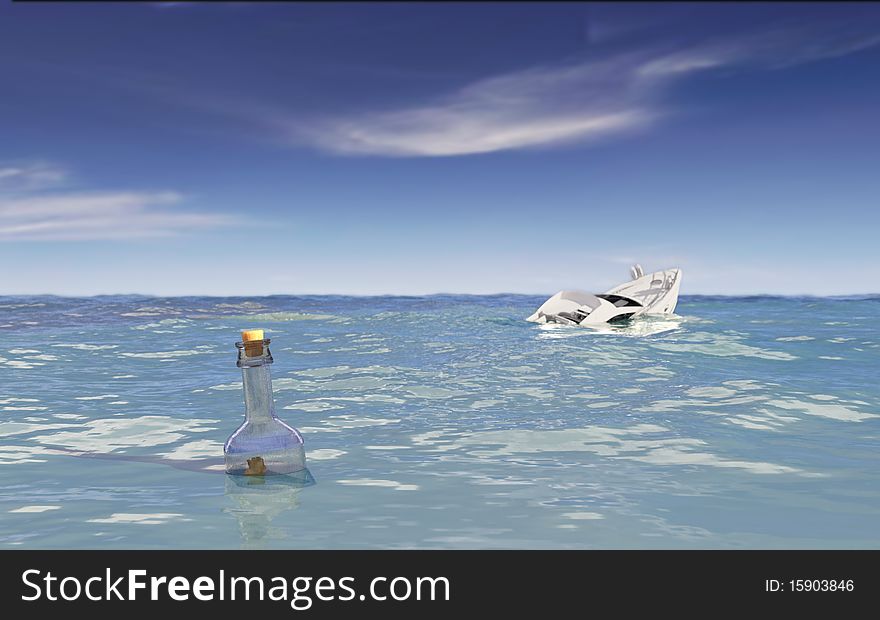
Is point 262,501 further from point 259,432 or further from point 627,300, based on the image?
point 627,300

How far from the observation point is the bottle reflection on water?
3.51 meters

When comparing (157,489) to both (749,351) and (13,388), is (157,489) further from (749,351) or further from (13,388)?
(749,351)

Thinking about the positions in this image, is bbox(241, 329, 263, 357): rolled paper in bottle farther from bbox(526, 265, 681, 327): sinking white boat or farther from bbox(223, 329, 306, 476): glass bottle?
bbox(526, 265, 681, 327): sinking white boat

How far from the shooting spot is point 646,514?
12.9ft

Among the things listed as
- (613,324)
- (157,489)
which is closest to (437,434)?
(157,489)

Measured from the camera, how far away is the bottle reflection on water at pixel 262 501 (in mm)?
3512

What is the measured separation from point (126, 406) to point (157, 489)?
4095 mm

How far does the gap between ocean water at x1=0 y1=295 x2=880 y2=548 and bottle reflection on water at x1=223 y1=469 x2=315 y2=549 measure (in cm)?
2

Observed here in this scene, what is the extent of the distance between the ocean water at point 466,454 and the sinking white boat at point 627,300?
724cm

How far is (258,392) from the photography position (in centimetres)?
407

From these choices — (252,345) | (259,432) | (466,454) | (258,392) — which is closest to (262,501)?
(259,432)

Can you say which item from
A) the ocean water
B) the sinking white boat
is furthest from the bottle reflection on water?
the sinking white boat

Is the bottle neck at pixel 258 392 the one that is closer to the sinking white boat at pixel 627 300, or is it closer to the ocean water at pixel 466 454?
the ocean water at pixel 466 454

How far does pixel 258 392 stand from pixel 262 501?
681 mm
